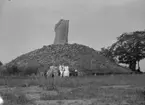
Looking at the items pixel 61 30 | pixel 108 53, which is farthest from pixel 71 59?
pixel 108 53

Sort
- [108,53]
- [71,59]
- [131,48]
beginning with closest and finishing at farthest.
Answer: [71,59]
[131,48]
[108,53]

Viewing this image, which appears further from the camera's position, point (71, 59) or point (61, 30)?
point (61, 30)

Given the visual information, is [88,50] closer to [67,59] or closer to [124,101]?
[67,59]

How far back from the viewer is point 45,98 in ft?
27.3

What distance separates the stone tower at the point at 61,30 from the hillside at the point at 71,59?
1.54 meters

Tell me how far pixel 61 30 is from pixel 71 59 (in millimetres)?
7223

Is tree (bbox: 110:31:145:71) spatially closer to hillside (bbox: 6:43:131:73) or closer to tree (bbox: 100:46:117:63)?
tree (bbox: 100:46:117:63)

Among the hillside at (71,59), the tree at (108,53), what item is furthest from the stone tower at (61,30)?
the tree at (108,53)

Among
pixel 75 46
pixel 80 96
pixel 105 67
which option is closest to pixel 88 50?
pixel 75 46

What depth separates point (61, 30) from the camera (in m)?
48.4

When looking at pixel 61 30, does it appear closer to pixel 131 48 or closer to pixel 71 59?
pixel 71 59

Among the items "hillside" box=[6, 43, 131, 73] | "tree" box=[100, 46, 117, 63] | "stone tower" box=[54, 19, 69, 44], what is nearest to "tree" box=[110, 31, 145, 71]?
"tree" box=[100, 46, 117, 63]

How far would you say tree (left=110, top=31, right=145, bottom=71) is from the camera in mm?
46750

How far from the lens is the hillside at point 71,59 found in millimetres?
39719
